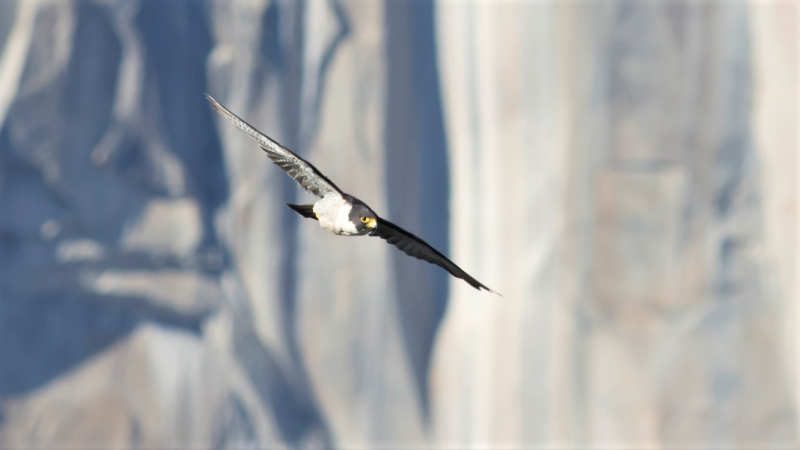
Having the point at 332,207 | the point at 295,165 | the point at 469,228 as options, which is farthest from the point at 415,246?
the point at 469,228

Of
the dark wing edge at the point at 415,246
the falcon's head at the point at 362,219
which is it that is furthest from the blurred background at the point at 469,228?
the falcon's head at the point at 362,219

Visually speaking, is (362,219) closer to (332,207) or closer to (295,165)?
(332,207)

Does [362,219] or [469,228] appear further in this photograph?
[469,228]

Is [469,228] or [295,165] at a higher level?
[295,165]

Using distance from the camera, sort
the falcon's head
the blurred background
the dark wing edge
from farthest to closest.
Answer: the blurred background, the dark wing edge, the falcon's head

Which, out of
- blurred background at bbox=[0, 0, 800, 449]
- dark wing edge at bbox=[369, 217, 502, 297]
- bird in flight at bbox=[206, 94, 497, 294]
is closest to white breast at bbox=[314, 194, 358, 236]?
bird in flight at bbox=[206, 94, 497, 294]

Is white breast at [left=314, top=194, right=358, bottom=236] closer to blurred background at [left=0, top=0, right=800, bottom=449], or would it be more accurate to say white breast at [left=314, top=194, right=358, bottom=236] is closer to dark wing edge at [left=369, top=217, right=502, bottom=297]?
dark wing edge at [left=369, top=217, right=502, bottom=297]

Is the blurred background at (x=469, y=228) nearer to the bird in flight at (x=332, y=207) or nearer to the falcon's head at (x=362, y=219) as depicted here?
the bird in flight at (x=332, y=207)
